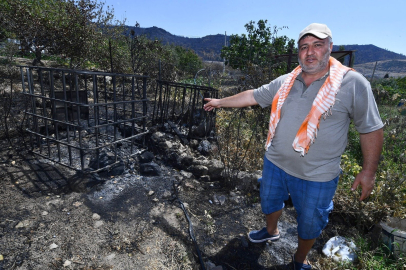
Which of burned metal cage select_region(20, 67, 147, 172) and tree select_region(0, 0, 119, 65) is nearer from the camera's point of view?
burned metal cage select_region(20, 67, 147, 172)

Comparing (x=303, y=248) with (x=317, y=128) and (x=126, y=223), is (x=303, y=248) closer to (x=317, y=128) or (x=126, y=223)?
(x=317, y=128)

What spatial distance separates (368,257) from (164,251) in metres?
2.06

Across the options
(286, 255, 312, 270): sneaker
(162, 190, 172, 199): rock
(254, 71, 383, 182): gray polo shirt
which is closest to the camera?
(254, 71, 383, 182): gray polo shirt

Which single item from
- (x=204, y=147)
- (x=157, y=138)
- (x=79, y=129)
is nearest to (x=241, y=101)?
(x=79, y=129)

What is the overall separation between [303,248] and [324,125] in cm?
113

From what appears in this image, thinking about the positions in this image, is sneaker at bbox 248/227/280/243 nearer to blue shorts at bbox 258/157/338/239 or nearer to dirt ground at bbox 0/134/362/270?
dirt ground at bbox 0/134/362/270

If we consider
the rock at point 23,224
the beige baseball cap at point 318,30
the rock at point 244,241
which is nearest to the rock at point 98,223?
the rock at point 23,224

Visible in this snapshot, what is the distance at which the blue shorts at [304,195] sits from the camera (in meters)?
1.93

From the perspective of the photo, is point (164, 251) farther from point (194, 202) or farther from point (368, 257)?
point (368, 257)

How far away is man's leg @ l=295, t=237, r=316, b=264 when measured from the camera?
2.15 meters

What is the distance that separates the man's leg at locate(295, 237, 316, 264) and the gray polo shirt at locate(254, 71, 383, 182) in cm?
62

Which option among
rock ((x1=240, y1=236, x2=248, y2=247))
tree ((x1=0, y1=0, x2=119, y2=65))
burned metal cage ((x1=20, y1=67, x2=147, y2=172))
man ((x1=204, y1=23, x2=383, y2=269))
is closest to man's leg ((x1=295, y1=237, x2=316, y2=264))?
man ((x1=204, y1=23, x2=383, y2=269))

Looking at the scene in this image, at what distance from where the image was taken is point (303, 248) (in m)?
2.20

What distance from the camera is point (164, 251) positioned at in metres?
2.45
